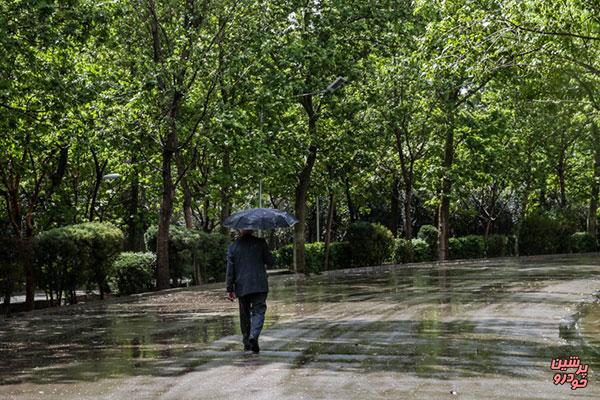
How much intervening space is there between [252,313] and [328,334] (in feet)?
6.46

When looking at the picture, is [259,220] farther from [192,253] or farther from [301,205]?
[301,205]

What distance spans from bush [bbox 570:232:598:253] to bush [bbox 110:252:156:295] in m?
36.1

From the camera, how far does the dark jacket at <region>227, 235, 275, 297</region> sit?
11.7 metres

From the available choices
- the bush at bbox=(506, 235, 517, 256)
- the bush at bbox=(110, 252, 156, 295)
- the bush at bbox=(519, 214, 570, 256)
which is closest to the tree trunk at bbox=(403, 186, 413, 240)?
the bush at bbox=(519, 214, 570, 256)

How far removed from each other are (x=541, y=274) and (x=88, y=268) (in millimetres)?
15594

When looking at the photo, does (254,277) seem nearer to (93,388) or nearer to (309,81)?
(93,388)

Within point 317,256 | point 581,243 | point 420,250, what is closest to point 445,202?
point 420,250

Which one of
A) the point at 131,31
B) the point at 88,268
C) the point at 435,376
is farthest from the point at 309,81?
the point at 435,376

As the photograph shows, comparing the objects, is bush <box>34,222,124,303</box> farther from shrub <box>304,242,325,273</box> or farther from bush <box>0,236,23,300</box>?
shrub <box>304,242,325,273</box>

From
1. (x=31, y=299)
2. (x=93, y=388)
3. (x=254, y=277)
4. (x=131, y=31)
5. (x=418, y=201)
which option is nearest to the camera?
(x=93, y=388)

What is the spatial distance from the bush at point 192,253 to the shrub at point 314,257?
293 inches

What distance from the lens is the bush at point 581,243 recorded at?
179 ft

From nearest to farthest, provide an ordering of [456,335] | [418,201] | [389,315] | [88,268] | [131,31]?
[456,335], [389,315], [88,268], [131,31], [418,201]

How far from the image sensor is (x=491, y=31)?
1684 cm
